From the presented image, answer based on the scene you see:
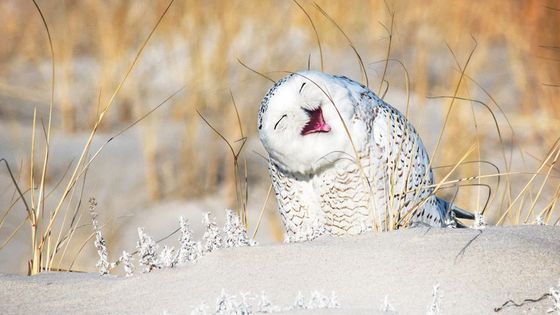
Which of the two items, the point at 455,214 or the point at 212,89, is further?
the point at 212,89

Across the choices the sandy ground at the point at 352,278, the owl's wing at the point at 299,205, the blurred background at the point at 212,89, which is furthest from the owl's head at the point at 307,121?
the blurred background at the point at 212,89

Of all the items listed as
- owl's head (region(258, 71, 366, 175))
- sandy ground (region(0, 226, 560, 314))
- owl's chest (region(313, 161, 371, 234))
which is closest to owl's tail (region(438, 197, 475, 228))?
owl's chest (region(313, 161, 371, 234))

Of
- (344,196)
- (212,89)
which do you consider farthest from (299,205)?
(212,89)

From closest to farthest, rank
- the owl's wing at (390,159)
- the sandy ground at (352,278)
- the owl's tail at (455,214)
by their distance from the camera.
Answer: the sandy ground at (352,278), the owl's wing at (390,159), the owl's tail at (455,214)

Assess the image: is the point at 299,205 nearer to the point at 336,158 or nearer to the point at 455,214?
the point at 336,158

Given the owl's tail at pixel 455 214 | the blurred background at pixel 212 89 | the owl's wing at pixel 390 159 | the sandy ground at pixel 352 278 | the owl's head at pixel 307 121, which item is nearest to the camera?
the sandy ground at pixel 352 278

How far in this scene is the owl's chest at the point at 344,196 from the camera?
329cm

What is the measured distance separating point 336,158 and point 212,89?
3.53m

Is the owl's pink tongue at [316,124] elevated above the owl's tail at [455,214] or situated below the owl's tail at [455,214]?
above

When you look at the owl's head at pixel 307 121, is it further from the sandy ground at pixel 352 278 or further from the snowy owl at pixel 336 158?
the sandy ground at pixel 352 278

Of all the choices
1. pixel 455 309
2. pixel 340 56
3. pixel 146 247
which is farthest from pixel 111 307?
pixel 340 56

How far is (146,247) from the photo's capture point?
9.80 ft

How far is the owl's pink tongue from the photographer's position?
10.7ft

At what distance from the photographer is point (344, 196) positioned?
10.9 ft
